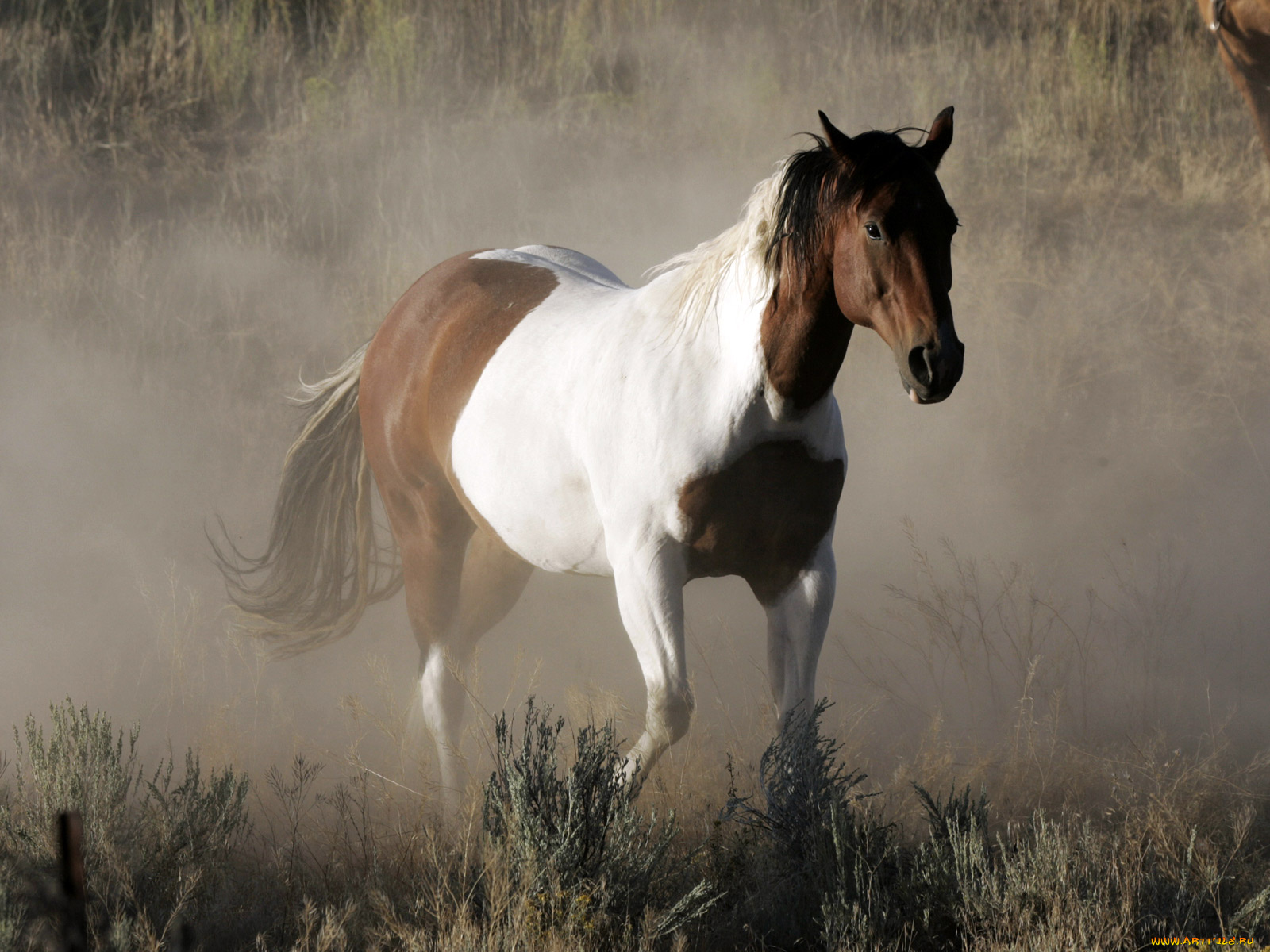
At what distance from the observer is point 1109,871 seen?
8.25 feet

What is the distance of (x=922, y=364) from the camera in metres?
2.38

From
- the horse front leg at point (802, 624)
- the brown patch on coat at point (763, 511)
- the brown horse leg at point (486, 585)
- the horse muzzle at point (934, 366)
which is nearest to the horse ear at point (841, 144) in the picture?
the horse muzzle at point (934, 366)

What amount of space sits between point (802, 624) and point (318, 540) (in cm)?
240

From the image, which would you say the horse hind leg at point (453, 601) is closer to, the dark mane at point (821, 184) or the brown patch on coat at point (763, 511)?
the brown patch on coat at point (763, 511)

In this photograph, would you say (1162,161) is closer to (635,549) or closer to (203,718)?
(635,549)

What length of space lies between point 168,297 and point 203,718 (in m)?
3.06

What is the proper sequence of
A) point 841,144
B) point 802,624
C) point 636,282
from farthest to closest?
point 636,282 → point 802,624 → point 841,144

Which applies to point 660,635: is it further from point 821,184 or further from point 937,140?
point 937,140

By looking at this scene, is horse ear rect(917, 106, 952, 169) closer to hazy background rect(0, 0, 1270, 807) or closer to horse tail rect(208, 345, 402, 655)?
hazy background rect(0, 0, 1270, 807)

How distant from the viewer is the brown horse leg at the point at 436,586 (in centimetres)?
396

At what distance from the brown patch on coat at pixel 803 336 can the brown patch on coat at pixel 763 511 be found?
0.53 feet

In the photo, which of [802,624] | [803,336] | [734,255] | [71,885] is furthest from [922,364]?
[71,885]

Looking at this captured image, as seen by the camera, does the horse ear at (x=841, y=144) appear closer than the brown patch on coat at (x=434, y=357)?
Yes

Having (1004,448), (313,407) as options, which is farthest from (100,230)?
(1004,448)
